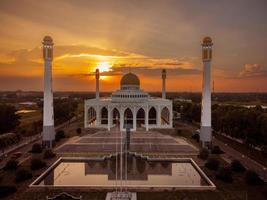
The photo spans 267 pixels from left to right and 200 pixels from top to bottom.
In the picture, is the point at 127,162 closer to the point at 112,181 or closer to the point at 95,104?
the point at 112,181

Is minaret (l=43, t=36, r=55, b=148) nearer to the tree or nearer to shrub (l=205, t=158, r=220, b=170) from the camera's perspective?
the tree

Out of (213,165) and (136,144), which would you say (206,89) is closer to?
(136,144)

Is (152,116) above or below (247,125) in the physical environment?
below

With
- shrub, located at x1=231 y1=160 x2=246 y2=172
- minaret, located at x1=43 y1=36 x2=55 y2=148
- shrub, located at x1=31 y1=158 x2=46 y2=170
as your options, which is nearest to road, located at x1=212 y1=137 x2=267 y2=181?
shrub, located at x1=231 y1=160 x2=246 y2=172

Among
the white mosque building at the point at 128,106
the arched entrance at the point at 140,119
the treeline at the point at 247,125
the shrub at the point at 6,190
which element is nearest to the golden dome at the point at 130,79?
the white mosque building at the point at 128,106

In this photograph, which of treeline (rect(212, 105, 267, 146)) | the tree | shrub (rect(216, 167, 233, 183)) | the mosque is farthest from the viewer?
the tree

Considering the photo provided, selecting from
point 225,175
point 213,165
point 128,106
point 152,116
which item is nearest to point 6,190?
point 225,175

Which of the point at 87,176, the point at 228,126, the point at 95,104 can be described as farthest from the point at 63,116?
the point at 87,176
